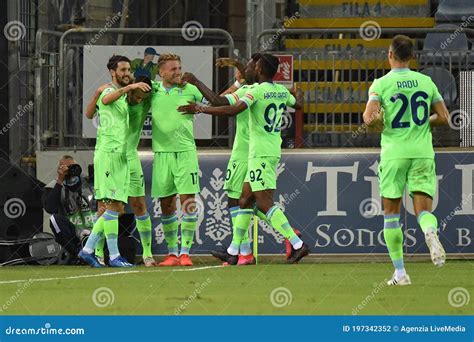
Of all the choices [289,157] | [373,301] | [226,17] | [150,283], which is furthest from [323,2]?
[373,301]

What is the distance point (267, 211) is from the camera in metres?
18.5

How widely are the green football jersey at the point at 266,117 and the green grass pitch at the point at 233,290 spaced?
1.30 metres

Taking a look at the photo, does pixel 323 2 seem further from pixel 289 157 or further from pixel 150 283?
pixel 150 283

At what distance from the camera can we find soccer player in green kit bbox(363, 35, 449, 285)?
14.7 metres

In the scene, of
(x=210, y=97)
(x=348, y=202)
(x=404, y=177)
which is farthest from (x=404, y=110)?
(x=348, y=202)

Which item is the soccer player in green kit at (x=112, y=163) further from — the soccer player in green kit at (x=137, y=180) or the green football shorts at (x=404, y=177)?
the green football shorts at (x=404, y=177)

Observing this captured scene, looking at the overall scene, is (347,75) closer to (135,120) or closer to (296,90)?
(296,90)

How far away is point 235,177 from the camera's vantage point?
63.6 ft

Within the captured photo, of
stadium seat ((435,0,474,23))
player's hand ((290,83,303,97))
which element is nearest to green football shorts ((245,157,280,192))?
player's hand ((290,83,303,97))

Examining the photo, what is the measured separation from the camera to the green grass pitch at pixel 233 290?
12609 mm

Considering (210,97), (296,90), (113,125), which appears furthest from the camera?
(296,90)

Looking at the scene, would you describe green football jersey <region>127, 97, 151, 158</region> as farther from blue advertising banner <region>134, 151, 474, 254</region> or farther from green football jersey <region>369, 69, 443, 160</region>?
green football jersey <region>369, 69, 443, 160</region>

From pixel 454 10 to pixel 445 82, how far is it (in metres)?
3.53

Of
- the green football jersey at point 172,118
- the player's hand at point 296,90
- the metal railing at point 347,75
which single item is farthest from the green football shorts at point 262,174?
the metal railing at point 347,75
